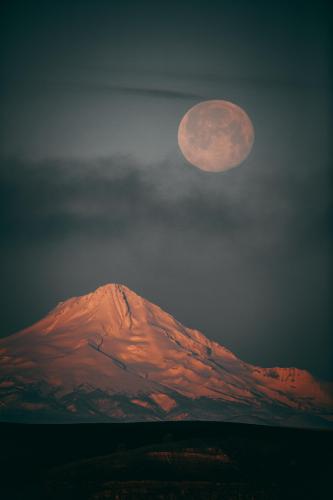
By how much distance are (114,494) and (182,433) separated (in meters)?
31.7

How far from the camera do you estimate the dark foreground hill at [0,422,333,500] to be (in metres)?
132

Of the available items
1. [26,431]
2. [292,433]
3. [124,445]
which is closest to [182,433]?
[124,445]

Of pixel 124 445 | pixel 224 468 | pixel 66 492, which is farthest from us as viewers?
pixel 124 445

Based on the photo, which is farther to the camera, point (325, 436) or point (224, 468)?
point (325, 436)

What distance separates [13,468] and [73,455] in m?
13.5

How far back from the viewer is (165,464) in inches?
5468

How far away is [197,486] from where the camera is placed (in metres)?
134

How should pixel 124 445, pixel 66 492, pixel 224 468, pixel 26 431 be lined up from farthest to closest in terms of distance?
pixel 26 431 < pixel 124 445 < pixel 224 468 < pixel 66 492

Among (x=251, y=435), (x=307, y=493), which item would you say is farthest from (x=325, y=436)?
(x=307, y=493)

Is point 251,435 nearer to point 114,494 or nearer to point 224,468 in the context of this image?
point 224,468

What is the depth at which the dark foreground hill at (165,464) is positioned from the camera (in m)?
132

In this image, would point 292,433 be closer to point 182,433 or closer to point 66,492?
point 182,433

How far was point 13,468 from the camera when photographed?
137750 mm

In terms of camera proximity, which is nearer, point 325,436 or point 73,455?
A: point 73,455
